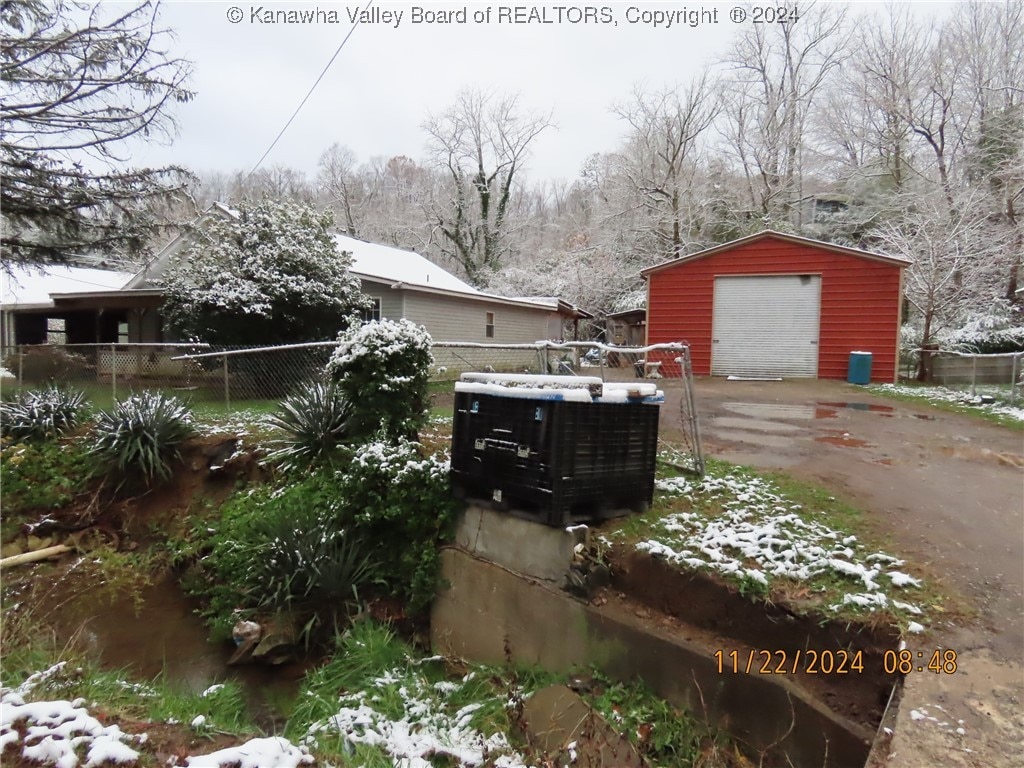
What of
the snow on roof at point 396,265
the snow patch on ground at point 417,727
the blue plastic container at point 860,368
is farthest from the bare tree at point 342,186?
the snow patch on ground at point 417,727

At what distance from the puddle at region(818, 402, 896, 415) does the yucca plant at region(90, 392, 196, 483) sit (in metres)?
10.2

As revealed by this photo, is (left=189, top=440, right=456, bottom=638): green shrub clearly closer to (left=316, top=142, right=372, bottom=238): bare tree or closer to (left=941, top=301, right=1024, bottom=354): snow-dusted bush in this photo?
(left=941, top=301, right=1024, bottom=354): snow-dusted bush

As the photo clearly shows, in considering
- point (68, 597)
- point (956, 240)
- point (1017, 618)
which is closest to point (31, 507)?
point (68, 597)

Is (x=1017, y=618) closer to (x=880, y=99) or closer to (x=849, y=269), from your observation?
(x=849, y=269)

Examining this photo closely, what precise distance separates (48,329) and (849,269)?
25790 mm

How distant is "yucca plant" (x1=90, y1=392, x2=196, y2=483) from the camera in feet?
22.9

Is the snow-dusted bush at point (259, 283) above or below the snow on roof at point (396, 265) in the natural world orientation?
below

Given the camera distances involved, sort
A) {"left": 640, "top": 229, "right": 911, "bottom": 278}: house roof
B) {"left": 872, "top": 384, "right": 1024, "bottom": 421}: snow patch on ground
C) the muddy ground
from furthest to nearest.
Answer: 1. {"left": 640, "top": 229, "right": 911, "bottom": 278}: house roof
2. {"left": 872, "top": 384, "right": 1024, "bottom": 421}: snow patch on ground
3. the muddy ground

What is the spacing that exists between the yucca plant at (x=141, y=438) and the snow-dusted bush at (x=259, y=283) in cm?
407

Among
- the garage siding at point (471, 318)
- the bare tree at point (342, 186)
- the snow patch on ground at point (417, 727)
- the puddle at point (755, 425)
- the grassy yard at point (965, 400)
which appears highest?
the bare tree at point (342, 186)

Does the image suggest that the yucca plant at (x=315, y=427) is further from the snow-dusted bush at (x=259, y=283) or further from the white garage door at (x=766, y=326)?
the white garage door at (x=766, y=326)

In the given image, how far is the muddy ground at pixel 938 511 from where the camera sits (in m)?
2.16

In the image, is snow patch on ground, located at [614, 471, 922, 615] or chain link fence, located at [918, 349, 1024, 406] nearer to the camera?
snow patch on ground, located at [614, 471, 922, 615]

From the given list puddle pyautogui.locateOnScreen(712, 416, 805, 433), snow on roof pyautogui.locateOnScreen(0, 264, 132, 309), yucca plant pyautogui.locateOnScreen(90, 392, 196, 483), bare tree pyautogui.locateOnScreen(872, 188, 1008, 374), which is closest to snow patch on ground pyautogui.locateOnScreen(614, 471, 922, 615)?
puddle pyautogui.locateOnScreen(712, 416, 805, 433)
